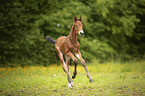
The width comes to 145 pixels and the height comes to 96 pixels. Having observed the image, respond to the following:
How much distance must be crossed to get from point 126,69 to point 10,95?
8.73m

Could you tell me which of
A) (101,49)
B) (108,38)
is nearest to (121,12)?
(108,38)

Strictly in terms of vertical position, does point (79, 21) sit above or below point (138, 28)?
above

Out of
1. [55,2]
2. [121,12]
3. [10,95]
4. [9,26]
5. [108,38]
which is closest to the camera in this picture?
[10,95]

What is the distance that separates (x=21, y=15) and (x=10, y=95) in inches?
421

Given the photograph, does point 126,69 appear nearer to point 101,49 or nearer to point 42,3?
point 101,49

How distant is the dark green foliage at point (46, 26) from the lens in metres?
15.9

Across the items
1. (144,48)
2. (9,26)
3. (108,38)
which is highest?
(9,26)

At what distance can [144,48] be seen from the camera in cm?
2223

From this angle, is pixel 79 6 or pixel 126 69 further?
pixel 79 6

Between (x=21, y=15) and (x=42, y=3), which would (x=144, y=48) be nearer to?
(x=42, y=3)

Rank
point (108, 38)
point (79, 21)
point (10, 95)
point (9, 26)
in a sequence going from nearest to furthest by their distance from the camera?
point (10, 95) < point (79, 21) < point (9, 26) < point (108, 38)

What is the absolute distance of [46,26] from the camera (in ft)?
56.5

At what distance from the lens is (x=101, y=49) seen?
1709 centimetres

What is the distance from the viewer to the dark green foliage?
52.1 ft
